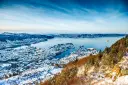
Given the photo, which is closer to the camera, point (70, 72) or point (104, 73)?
point (104, 73)

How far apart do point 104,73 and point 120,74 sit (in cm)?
306

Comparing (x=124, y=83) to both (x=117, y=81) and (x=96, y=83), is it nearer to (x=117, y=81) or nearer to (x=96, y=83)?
(x=117, y=81)

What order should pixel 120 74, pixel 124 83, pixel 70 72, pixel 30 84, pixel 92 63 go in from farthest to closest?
pixel 30 84, pixel 70 72, pixel 92 63, pixel 120 74, pixel 124 83

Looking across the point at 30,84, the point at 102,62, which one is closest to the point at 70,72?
the point at 102,62

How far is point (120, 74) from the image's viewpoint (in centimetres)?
2225

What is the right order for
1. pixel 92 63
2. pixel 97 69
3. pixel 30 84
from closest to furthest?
pixel 97 69 → pixel 92 63 → pixel 30 84

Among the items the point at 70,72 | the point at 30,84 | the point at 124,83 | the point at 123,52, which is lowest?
the point at 30,84

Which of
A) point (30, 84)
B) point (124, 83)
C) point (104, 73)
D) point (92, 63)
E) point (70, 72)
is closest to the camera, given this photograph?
point (124, 83)

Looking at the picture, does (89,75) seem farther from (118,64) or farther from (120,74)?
(120,74)

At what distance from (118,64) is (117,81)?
4.32 meters

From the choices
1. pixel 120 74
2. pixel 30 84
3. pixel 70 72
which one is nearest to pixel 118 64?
pixel 120 74

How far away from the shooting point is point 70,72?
112 feet

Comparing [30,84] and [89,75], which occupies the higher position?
[89,75]

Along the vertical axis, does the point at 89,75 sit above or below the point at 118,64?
below
